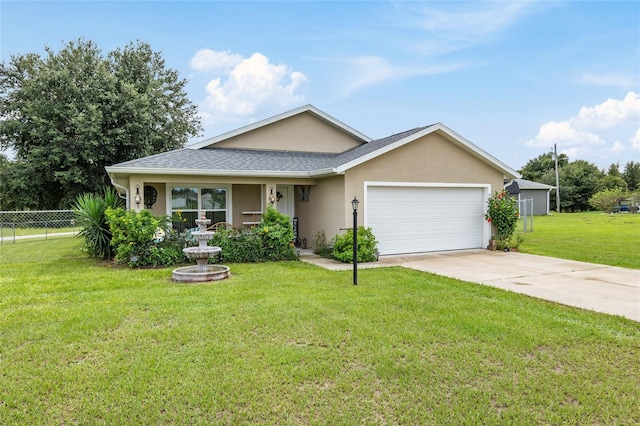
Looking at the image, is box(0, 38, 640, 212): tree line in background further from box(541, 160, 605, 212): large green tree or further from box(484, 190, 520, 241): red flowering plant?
box(541, 160, 605, 212): large green tree

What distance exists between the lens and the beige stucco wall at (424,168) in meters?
11.1

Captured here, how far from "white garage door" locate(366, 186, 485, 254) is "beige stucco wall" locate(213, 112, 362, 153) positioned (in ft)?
14.3

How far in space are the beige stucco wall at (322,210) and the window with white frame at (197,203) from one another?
2.64 m

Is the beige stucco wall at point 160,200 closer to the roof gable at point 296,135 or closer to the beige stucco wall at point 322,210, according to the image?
the roof gable at point 296,135

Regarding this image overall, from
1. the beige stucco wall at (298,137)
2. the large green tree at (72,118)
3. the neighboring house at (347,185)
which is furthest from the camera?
the large green tree at (72,118)

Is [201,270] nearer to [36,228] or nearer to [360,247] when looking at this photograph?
[360,247]

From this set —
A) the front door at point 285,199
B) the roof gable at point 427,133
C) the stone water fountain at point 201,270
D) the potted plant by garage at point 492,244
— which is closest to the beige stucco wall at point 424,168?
the roof gable at point 427,133

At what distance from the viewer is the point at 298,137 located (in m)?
14.8

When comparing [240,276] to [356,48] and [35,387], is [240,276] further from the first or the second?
[356,48]

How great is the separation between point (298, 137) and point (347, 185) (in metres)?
4.60

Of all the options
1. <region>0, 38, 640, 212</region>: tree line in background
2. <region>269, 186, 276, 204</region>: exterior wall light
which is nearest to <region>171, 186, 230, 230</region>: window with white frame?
<region>269, 186, 276, 204</region>: exterior wall light

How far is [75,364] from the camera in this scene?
3988mm

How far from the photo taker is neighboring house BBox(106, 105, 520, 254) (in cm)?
1103

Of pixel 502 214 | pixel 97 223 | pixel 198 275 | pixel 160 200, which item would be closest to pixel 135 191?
pixel 160 200
